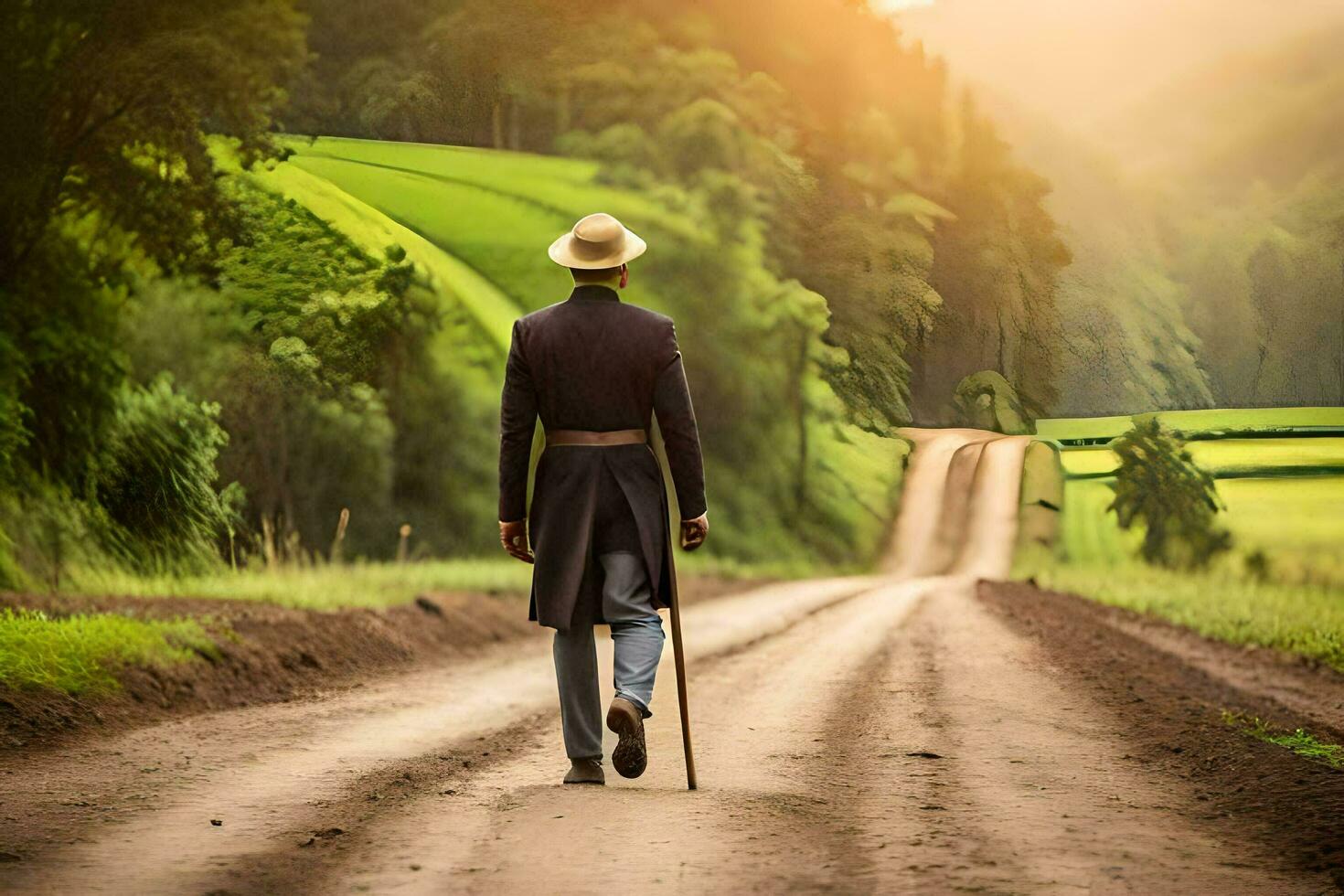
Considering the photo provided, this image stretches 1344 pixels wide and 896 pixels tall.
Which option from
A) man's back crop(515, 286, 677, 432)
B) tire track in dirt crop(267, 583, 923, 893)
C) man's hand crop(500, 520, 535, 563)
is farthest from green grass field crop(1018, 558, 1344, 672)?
man's hand crop(500, 520, 535, 563)

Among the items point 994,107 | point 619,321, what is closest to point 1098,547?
point 994,107

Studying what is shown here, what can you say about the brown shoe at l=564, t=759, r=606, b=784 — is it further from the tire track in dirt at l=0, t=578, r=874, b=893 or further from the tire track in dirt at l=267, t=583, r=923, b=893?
the tire track in dirt at l=0, t=578, r=874, b=893

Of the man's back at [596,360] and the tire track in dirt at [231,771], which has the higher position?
the man's back at [596,360]

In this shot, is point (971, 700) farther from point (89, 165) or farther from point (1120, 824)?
point (89, 165)

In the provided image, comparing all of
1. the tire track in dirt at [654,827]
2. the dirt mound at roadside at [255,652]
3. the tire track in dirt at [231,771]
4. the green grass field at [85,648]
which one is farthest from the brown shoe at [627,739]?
the green grass field at [85,648]

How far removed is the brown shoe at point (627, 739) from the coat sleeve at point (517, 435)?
753 millimetres

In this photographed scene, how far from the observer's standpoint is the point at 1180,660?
28.1 ft

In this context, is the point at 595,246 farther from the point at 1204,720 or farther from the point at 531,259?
the point at 531,259

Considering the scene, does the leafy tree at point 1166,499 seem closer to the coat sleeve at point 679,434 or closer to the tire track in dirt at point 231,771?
the tire track in dirt at point 231,771

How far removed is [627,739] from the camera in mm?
4207

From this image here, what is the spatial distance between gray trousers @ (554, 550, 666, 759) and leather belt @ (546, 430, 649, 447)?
36 cm

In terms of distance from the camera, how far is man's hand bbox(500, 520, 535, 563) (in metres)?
4.57

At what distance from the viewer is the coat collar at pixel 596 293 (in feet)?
15.1

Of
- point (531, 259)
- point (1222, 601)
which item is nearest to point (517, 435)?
point (1222, 601)
